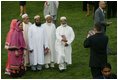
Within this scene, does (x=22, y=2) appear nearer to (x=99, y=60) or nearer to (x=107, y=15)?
(x=107, y=15)

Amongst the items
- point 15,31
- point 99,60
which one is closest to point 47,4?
point 15,31

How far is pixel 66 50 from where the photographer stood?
15633 millimetres

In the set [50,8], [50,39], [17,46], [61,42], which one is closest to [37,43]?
[50,39]

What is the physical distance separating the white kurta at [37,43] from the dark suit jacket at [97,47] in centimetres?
233

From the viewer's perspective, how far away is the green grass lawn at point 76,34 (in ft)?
50.7

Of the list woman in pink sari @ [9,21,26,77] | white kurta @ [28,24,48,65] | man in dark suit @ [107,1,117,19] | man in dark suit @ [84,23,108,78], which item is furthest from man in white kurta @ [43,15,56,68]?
man in dark suit @ [107,1,117,19]

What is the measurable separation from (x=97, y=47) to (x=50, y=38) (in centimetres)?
257

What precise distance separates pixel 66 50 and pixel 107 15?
7.81 m

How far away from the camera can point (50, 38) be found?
51.6 feet

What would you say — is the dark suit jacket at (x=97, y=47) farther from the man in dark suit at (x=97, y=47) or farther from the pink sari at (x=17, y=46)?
the pink sari at (x=17, y=46)

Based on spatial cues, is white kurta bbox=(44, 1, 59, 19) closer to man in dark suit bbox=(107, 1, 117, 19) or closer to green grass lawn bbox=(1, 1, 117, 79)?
green grass lawn bbox=(1, 1, 117, 79)

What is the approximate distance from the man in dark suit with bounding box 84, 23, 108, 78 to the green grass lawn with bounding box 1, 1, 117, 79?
5.41 ft

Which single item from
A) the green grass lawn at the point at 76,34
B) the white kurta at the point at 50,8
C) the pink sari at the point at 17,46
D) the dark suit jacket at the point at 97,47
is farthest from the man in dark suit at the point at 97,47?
the white kurta at the point at 50,8

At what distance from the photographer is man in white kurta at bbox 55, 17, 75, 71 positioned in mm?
15469
